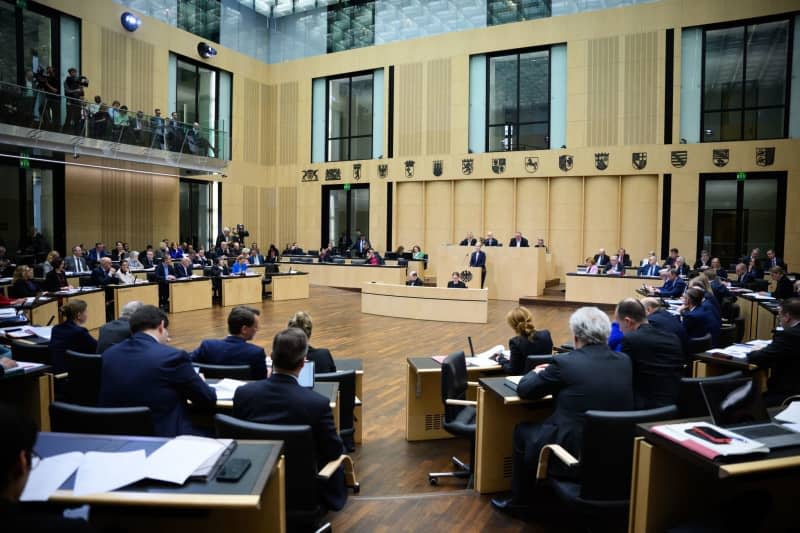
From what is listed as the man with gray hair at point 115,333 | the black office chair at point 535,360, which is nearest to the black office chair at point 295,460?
the black office chair at point 535,360

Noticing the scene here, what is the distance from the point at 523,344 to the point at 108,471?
2.99 metres

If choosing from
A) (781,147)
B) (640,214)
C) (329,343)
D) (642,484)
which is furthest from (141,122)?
(781,147)

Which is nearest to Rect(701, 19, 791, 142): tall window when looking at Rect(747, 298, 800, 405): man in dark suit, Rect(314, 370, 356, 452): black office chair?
Rect(747, 298, 800, 405): man in dark suit

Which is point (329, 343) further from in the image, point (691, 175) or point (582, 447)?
point (691, 175)

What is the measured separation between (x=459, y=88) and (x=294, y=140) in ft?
21.5

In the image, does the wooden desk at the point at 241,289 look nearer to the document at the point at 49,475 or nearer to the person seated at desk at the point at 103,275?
the person seated at desk at the point at 103,275

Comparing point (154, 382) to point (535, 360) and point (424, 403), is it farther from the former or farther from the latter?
point (535, 360)

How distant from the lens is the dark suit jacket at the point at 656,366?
11.4 ft

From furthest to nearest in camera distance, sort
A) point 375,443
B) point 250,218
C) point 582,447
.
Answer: point 250,218 < point 375,443 < point 582,447

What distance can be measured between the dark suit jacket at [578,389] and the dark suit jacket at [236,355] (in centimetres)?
181

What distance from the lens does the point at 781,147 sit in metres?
14.1

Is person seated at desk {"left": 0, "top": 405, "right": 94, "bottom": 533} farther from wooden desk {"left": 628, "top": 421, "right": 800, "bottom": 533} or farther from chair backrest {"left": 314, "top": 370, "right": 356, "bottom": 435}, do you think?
chair backrest {"left": 314, "top": 370, "right": 356, "bottom": 435}

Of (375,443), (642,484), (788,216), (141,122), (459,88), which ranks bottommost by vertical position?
(375,443)

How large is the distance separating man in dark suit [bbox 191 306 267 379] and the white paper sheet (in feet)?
5.50
